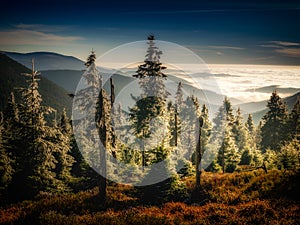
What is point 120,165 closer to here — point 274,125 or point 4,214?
point 4,214

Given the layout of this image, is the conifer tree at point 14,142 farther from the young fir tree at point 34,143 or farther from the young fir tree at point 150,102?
the young fir tree at point 150,102

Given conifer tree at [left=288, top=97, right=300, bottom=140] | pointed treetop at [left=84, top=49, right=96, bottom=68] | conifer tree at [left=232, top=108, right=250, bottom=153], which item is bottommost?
conifer tree at [left=232, top=108, right=250, bottom=153]

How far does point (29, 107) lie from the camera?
24609mm

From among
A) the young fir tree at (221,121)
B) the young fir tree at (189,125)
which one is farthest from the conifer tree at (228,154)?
the young fir tree at (189,125)

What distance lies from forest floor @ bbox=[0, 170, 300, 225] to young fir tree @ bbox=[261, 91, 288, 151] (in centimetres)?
3035

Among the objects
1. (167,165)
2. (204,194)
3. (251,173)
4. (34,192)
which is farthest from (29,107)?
(251,173)

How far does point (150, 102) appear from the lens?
2864 cm

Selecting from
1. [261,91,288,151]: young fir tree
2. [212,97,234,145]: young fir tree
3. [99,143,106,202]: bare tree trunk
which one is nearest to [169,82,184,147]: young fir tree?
[212,97,234,145]: young fir tree

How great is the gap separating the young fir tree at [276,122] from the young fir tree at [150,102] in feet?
90.7

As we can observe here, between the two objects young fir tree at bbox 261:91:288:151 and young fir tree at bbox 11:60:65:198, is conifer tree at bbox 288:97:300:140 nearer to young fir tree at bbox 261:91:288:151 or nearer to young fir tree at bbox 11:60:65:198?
young fir tree at bbox 261:91:288:151

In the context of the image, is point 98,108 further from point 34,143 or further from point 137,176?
point 34,143

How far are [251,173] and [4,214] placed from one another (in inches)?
711

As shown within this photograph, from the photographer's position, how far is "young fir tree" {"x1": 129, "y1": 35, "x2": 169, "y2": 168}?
28297mm

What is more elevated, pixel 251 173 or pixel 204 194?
pixel 251 173
